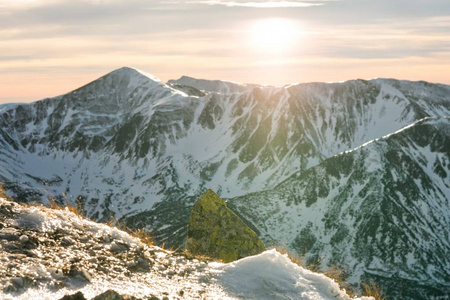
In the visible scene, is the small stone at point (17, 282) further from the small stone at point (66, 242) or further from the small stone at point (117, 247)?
the small stone at point (117, 247)

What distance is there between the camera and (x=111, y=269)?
11.8 m

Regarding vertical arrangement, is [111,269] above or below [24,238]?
below

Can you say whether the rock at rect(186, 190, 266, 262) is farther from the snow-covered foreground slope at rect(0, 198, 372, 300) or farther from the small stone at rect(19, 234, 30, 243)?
the small stone at rect(19, 234, 30, 243)

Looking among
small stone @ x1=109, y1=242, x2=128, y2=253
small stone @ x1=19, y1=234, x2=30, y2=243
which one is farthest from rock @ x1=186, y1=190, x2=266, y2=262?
small stone @ x1=19, y1=234, x2=30, y2=243

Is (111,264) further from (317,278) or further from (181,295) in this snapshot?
(317,278)

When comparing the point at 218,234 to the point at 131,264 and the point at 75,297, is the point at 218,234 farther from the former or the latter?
the point at 75,297

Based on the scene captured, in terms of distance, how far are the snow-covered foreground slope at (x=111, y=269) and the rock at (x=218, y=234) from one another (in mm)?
5493

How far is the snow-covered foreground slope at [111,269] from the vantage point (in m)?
10.6

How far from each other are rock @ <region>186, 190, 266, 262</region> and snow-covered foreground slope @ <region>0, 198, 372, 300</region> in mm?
5493

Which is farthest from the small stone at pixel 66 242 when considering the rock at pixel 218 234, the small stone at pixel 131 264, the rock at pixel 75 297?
the rock at pixel 218 234

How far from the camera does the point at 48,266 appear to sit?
36.4ft

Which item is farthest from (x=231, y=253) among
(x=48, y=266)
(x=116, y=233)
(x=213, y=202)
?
(x=48, y=266)

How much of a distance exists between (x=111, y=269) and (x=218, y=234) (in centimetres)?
799

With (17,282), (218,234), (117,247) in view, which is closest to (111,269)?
(117,247)
